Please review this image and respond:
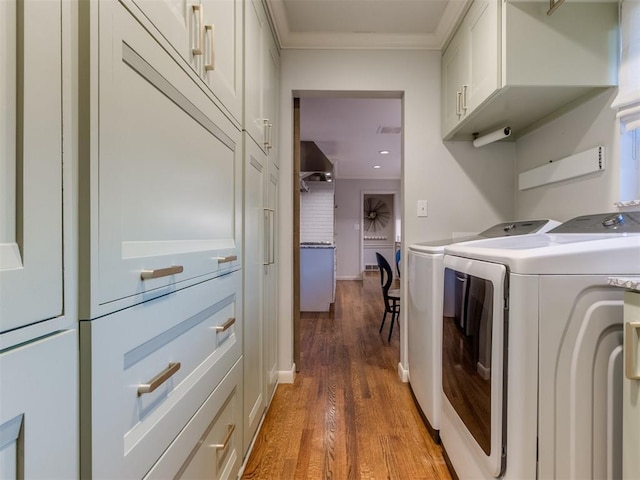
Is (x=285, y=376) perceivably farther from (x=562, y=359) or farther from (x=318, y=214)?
(x=318, y=214)

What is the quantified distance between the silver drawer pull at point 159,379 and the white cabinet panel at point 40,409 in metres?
0.15

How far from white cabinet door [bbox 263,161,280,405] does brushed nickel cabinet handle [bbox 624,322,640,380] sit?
146 centimetres

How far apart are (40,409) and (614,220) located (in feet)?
5.70

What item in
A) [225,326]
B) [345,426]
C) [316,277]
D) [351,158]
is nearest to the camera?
[225,326]

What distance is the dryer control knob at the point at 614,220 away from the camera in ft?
3.95

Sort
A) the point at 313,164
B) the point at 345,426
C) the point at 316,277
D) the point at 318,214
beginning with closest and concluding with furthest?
1. the point at 345,426
2. the point at 316,277
3. the point at 313,164
4. the point at 318,214

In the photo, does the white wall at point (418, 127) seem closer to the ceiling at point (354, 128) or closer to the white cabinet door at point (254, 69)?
the ceiling at point (354, 128)

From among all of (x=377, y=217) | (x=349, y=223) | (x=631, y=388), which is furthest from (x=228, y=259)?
(x=377, y=217)

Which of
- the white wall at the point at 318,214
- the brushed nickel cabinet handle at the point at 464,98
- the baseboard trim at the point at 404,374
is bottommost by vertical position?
the baseboard trim at the point at 404,374

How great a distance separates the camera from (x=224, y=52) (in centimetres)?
112

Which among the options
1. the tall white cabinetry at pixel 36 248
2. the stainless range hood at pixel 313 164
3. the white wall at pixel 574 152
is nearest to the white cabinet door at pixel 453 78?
the white wall at pixel 574 152

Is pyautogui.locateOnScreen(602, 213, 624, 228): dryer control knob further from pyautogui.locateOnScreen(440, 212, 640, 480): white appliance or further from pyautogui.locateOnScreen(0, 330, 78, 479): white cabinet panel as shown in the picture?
pyautogui.locateOnScreen(0, 330, 78, 479): white cabinet panel

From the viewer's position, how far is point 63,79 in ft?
1.52

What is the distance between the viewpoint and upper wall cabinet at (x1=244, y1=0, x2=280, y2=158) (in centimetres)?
143
